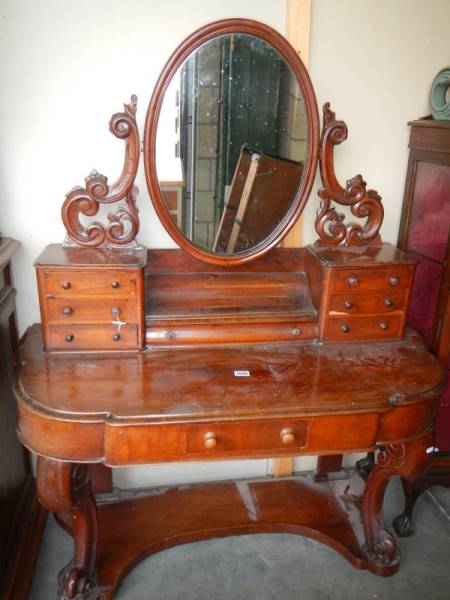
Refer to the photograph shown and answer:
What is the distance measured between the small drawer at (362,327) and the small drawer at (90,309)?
69 cm

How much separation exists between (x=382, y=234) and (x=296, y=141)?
0.60 metres

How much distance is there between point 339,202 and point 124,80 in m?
0.85

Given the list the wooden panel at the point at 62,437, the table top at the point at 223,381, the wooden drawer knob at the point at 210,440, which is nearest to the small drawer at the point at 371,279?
the table top at the point at 223,381

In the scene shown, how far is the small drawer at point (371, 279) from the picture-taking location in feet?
5.87

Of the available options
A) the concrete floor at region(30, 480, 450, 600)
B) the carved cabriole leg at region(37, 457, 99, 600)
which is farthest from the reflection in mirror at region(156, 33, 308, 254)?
the concrete floor at region(30, 480, 450, 600)

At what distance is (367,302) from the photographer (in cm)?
183

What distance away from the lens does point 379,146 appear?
201cm

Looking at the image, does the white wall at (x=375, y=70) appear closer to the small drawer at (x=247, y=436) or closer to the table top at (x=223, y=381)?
the table top at (x=223, y=381)

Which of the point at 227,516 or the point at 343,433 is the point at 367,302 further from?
the point at 227,516

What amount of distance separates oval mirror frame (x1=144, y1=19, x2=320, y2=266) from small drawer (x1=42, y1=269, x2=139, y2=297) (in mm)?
240

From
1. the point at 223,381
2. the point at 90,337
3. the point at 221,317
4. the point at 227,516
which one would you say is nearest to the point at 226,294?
the point at 221,317

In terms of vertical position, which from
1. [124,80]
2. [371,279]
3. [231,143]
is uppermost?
[124,80]

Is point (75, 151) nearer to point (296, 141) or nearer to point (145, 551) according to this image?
point (296, 141)

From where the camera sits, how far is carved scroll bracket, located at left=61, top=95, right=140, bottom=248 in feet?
5.48
